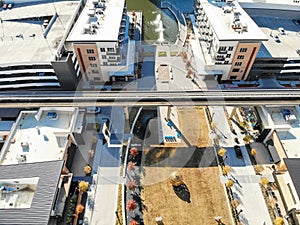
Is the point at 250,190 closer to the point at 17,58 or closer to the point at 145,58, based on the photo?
the point at 145,58

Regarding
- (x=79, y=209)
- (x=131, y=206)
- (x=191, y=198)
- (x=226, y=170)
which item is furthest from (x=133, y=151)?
(x=226, y=170)

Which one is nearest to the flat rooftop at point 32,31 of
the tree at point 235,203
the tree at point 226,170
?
the tree at point 226,170

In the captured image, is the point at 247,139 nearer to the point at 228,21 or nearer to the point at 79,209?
the point at 228,21

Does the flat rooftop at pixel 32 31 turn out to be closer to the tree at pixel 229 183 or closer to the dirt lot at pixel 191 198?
the dirt lot at pixel 191 198

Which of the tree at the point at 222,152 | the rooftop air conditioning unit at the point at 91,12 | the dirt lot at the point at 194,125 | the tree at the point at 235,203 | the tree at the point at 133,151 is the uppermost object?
the rooftop air conditioning unit at the point at 91,12

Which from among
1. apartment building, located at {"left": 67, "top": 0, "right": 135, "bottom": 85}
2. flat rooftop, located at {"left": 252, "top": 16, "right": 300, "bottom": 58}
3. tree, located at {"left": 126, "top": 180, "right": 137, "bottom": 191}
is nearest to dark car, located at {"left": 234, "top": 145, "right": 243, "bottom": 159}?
tree, located at {"left": 126, "top": 180, "right": 137, "bottom": 191}

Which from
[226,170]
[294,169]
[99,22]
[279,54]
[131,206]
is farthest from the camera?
[279,54]

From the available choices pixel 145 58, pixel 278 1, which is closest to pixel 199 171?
pixel 145 58
